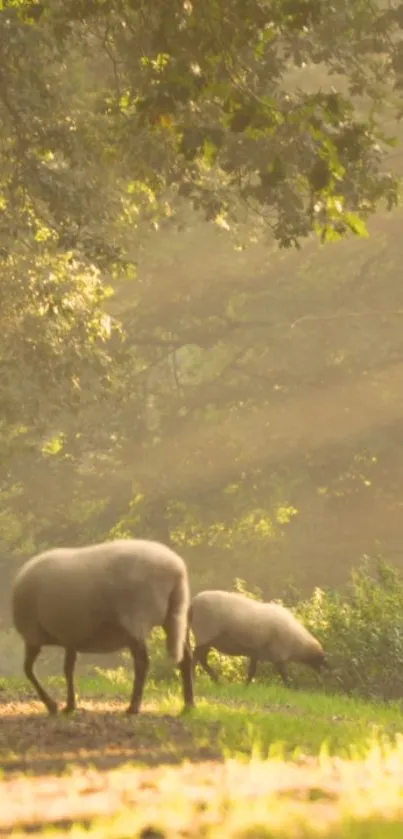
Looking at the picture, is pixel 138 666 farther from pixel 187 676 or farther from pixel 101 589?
pixel 187 676

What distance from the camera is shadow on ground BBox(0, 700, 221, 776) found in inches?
259

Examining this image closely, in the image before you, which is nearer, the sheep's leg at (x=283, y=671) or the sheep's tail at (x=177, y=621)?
the sheep's tail at (x=177, y=621)

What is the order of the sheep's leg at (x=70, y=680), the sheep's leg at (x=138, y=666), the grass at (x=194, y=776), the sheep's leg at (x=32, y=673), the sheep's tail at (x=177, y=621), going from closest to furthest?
the grass at (x=194, y=776) → the sheep's leg at (x=138, y=666) → the sheep's tail at (x=177, y=621) → the sheep's leg at (x=70, y=680) → the sheep's leg at (x=32, y=673)

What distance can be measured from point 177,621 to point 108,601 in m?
0.63

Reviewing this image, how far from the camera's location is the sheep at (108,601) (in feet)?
29.4

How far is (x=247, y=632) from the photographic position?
1538 cm

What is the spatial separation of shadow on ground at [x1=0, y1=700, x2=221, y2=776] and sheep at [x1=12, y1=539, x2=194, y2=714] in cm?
43

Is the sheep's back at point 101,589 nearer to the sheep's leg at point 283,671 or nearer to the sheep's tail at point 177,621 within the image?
the sheep's tail at point 177,621

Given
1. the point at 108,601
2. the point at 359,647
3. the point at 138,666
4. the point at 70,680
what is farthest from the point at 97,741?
the point at 359,647

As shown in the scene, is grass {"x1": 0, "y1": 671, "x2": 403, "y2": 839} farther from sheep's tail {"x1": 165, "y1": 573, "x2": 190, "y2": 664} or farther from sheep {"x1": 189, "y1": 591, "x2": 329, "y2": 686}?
sheep {"x1": 189, "y1": 591, "x2": 329, "y2": 686}

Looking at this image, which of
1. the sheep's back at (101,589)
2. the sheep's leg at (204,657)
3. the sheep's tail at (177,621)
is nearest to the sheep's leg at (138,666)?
the sheep's back at (101,589)

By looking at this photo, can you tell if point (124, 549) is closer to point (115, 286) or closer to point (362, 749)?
point (362, 749)

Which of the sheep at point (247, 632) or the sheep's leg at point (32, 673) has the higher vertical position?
the sheep at point (247, 632)

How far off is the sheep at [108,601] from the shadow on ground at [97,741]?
1.42 feet
